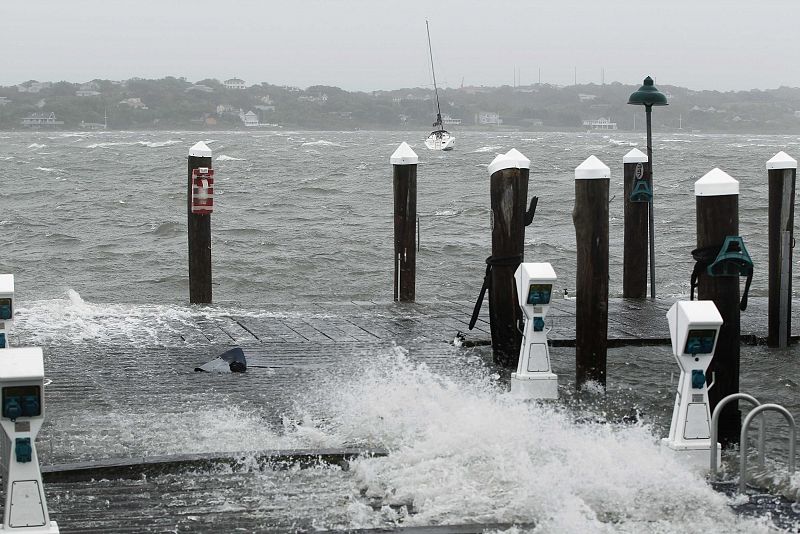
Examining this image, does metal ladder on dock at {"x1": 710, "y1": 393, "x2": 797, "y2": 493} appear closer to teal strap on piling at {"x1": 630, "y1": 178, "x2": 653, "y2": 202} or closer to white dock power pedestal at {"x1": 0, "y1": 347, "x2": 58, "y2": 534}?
white dock power pedestal at {"x1": 0, "y1": 347, "x2": 58, "y2": 534}

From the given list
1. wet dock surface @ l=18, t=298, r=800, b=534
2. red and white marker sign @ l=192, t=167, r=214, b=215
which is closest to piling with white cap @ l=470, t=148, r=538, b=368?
wet dock surface @ l=18, t=298, r=800, b=534

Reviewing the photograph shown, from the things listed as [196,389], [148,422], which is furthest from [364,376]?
[148,422]

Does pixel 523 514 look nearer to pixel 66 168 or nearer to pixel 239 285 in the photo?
pixel 239 285

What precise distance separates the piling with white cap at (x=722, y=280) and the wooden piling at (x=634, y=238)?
648 cm

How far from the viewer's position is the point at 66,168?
203ft

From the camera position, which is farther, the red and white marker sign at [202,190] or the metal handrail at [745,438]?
the red and white marker sign at [202,190]

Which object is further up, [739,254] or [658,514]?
[739,254]

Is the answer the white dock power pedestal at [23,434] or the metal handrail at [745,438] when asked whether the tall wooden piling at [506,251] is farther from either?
the white dock power pedestal at [23,434]

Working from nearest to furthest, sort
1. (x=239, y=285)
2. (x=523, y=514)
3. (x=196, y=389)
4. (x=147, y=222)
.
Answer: (x=523, y=514), (x=196, y=389), (x=239, y=285), (x=147, y=222)

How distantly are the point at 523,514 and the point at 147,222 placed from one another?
30.9 m

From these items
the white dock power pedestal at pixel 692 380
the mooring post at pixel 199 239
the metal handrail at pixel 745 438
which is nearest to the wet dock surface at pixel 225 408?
the mooring post at pixel 199 239

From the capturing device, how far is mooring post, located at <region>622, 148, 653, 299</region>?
46.1 feet

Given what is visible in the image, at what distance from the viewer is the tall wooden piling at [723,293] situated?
7.55 meters

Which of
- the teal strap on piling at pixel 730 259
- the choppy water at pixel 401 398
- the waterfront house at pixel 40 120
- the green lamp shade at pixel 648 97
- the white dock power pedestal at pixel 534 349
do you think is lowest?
the choppy water at pixel 401 398
